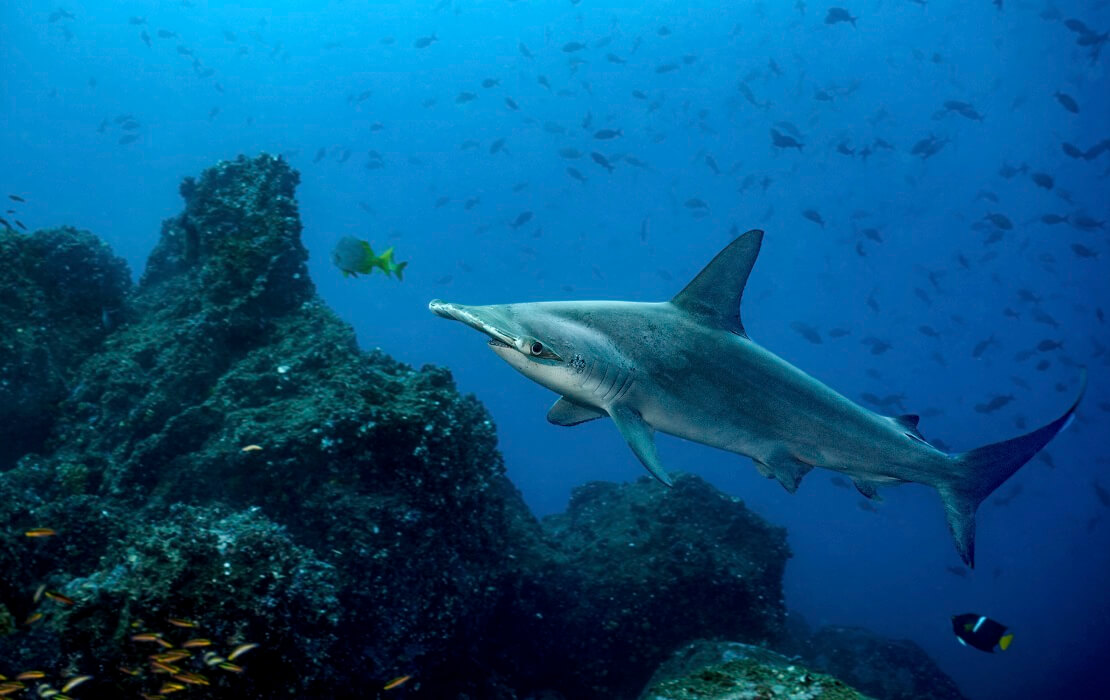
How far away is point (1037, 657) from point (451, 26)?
11991 centimetres

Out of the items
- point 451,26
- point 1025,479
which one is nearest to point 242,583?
point 1025,479

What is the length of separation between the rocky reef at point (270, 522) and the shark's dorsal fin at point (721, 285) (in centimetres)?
265

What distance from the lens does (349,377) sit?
604cm

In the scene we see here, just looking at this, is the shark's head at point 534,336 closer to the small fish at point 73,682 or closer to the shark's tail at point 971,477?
the small fish at point 73,682

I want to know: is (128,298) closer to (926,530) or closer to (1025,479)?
(926,530)

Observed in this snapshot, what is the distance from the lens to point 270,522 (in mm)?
4742

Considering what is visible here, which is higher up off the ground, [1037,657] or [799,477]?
[799,477]

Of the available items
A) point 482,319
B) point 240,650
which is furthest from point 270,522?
point 482,319

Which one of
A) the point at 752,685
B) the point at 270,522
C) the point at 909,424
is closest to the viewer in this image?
the point at 752,685

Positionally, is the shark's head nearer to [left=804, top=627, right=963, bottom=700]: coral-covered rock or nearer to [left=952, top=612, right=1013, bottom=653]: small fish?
[left=952, top=612, right=1013, bottom=653]: small fish

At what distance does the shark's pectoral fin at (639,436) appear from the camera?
3846 mm

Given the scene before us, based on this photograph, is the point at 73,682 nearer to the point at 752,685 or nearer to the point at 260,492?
the point at 260,492

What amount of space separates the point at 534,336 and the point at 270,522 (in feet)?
9.87

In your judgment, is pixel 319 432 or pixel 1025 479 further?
pixel 1025 479
